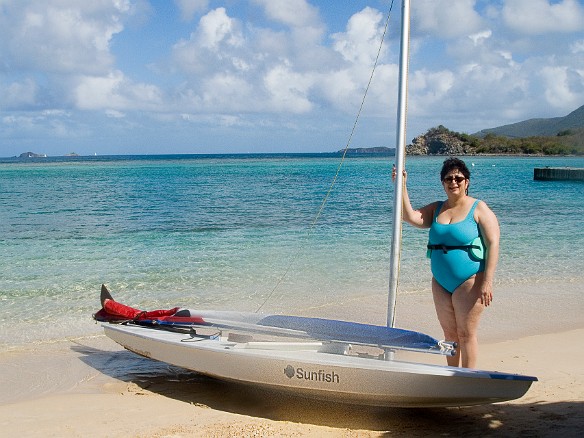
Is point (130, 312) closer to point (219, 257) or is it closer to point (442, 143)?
point (219, 257)

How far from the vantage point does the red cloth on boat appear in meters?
6.71

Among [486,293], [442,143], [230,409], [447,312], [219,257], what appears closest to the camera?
[486,293]

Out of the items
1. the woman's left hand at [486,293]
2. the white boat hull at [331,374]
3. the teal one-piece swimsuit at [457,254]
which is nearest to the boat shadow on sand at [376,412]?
the white boat hull at [331,374]

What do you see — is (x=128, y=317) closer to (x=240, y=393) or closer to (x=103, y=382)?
(x=103, y=382)

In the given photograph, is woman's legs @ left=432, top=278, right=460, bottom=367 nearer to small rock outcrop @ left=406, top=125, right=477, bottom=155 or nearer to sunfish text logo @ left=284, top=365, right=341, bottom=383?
sunfish text logo @ left=284, top=365, right=341, bottom=383

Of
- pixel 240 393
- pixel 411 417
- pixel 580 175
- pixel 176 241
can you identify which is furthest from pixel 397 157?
pixel 580 175

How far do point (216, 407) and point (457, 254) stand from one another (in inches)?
98.5

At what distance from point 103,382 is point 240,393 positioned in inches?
56.8

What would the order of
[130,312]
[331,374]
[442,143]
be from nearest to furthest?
1. [331,374]
2. [130,312]
3. [442,143]

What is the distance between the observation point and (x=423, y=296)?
34.0 feet

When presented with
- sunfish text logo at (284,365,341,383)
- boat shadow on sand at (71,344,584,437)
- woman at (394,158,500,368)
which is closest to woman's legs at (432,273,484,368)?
woman at (394,158,500,368)

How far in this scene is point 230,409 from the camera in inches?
224

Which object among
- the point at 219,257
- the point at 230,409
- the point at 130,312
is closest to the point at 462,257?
the point at 230,409

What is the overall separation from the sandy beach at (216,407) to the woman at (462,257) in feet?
2.07
